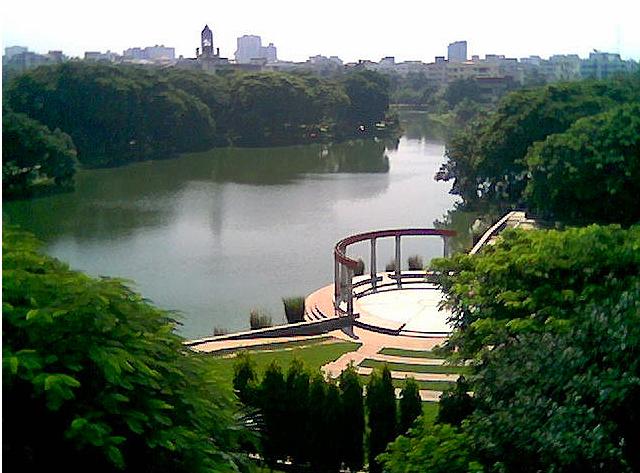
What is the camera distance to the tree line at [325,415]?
526 centimetres

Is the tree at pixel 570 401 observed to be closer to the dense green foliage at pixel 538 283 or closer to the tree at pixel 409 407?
the dense green foliage at pixel 538 283

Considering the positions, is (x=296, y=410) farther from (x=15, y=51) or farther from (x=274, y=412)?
(x=15, y=51)

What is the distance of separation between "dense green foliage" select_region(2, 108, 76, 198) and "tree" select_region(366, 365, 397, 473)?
7.65 feet

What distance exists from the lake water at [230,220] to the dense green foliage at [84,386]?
1.50 m

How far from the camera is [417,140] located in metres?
33.2

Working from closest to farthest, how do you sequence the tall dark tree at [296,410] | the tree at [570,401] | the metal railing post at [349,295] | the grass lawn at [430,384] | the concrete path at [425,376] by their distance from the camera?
the tree at [570,401], the tall dark tree at [296,410], the grass lawn at [430,384], the concrete path at [425,376], the metal railing post at [349,295]

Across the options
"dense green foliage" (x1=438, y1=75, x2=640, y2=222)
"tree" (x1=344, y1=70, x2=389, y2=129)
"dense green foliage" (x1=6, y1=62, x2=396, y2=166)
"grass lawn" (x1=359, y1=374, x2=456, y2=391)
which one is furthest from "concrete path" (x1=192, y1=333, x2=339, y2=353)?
"tree" (x1=344, y1=70, x2=389, y2=129)

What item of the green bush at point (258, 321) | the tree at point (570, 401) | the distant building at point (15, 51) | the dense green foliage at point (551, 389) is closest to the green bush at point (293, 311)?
the green bush at point (258, 321)

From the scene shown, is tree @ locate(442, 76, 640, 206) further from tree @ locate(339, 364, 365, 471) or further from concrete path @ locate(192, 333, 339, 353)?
tree @ locate(339, 364, 365, 471)

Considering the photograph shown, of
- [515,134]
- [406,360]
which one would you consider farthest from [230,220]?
[406,360]

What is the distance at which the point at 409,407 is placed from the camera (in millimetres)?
5219

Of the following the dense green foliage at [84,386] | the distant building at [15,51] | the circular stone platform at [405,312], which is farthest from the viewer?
the circular stone platform at [405,312]

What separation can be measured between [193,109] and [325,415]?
21.7 meters

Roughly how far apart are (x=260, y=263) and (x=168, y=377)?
8.74 m
